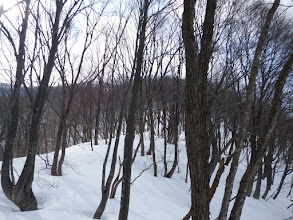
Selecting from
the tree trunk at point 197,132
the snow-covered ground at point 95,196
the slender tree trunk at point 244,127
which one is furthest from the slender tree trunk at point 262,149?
the snow-covered ground at point 95,196

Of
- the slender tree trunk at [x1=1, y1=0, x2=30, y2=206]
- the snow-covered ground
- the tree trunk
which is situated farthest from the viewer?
the snow-covered ground

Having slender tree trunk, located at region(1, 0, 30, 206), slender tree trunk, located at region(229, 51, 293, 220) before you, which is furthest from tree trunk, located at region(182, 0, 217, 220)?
slender tree trunk, located at region(1, 0, 30, 206)

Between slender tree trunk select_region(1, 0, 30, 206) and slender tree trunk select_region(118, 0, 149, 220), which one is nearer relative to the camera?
slender tree trunk select_region(118, 0, 149, 220)

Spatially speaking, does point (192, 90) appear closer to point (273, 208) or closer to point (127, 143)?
point (127, 143)

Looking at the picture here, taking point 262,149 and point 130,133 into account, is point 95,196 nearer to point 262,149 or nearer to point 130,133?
point 130,133

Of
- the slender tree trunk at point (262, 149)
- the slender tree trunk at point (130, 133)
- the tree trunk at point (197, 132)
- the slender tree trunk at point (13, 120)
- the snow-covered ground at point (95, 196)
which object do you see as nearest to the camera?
the tree trunk at point (197, 132)

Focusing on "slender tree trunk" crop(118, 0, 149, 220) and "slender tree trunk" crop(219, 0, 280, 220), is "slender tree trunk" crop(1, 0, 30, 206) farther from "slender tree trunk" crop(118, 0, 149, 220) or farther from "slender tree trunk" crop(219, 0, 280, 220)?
"slender tree trunk" crop(219, 0, 280, 220)

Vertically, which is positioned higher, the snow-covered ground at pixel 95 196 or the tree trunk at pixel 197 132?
the tree trunk at pixel 197 132

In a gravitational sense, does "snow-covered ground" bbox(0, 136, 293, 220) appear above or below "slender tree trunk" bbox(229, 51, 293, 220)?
below

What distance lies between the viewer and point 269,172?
48.9 feet

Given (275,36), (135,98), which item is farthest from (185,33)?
(275,36)

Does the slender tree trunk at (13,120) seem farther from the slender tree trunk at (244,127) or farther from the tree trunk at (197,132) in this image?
the slender tree trunk at (244,127)

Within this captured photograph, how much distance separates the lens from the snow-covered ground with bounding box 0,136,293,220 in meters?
5.87

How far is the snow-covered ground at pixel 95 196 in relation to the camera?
587 cm
